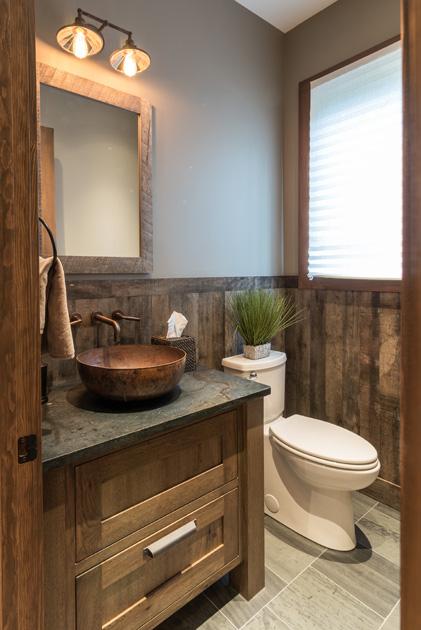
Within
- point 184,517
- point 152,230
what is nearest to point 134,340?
point 152,230

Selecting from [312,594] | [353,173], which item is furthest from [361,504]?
[353,173]

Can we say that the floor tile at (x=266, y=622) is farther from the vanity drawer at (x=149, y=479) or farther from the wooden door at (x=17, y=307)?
the wooden door at (x=17, y=307)

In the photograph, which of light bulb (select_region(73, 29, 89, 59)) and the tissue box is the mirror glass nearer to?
light bulb (select_region(73, 29, 89, 59))

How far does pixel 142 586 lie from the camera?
3.90 feet

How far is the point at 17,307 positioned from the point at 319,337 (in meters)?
1.91

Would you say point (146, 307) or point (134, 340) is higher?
point (146, 307)

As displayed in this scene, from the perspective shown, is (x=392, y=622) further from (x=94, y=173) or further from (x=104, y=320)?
(x=94, y=173)

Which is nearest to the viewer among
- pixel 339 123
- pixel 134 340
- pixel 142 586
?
pixel 142 586

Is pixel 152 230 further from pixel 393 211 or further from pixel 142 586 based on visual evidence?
pixel 142 586

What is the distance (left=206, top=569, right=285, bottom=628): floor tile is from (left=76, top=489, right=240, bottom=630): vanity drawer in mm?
192

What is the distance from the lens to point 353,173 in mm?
2111

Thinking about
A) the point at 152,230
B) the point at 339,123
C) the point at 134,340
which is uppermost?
the point at 339,123

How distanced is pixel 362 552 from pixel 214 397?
1.12 m

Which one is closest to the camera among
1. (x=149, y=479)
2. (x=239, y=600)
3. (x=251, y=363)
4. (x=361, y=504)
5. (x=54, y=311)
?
(x=54, y=311)
